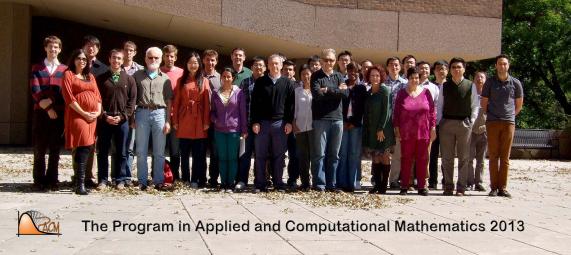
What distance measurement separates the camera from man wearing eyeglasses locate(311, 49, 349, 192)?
9070 millimetres

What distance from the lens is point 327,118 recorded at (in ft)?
29.9

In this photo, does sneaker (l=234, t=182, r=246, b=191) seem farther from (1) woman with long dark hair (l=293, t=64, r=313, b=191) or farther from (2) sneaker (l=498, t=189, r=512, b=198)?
(2) sneaker (l=498, t=189, r=512, b=198)

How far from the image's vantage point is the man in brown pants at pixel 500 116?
9414mm

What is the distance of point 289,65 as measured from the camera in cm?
946

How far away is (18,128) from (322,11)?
362 inches

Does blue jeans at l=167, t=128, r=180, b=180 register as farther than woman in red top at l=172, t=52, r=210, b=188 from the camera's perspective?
Yes

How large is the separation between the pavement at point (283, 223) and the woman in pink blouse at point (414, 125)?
380mm

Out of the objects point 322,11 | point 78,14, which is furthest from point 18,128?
point 322,11

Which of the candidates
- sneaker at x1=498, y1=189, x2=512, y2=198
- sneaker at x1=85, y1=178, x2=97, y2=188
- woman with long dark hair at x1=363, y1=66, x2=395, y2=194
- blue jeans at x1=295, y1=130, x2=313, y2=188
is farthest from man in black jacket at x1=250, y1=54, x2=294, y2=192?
sneaker at x1=498, y1=189, x2=512, y2=198

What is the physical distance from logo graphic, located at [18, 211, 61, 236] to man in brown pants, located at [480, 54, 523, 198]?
616cm

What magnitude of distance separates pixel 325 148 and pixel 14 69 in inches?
480

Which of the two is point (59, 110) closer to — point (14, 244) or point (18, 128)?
point (14, 244)

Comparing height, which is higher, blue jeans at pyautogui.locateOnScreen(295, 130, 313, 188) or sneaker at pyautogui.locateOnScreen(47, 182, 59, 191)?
blue jeans at pyautogui.locateOnScreen(295, 130, 313, 188)

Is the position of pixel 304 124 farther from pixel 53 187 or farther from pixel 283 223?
pixel 53 187
